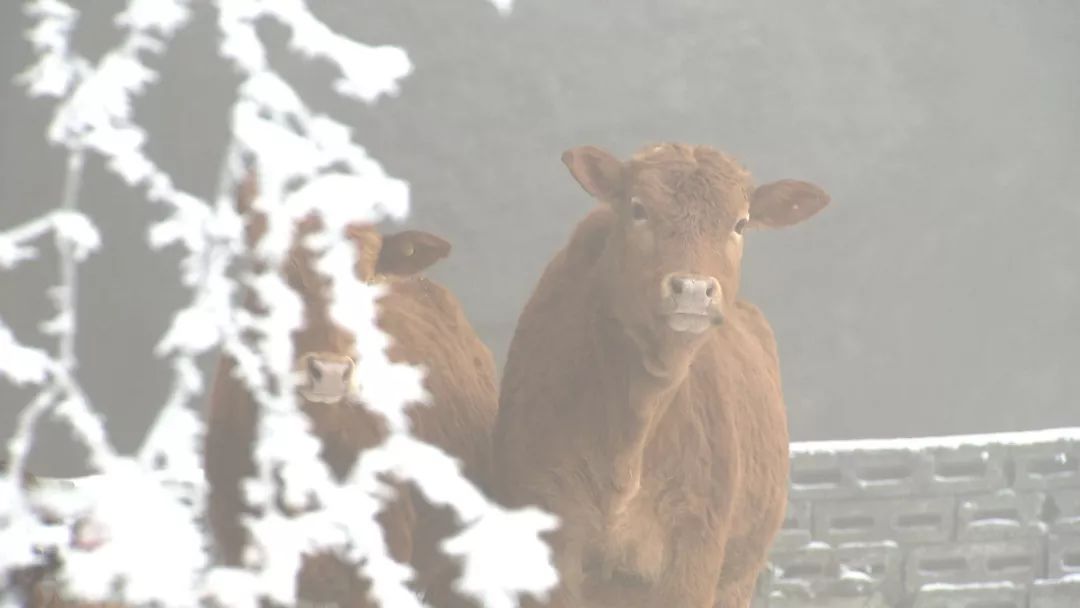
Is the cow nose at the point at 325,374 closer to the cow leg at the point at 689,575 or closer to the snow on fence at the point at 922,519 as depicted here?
the cow leg at the point at 689,575

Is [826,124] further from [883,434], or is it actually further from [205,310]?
[205,310]

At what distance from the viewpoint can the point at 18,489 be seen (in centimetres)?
35

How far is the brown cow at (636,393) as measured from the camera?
916 millimetres

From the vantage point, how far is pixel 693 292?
2.75 feet

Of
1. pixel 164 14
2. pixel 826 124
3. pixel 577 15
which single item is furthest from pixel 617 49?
pixel 164 14

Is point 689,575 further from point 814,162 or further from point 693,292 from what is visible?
point 814,162

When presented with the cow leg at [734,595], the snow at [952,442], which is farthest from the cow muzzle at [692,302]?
the snow at [952,442]

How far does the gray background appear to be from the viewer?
1.27 metres

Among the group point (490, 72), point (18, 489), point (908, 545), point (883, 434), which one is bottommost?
point (18, 489)

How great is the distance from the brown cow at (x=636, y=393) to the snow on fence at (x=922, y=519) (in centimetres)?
39

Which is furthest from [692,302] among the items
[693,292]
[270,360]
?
[270,360]

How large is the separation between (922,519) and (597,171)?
765 millimetres

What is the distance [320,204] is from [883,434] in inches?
51.7

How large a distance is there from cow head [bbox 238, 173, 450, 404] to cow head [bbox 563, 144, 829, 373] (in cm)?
16
